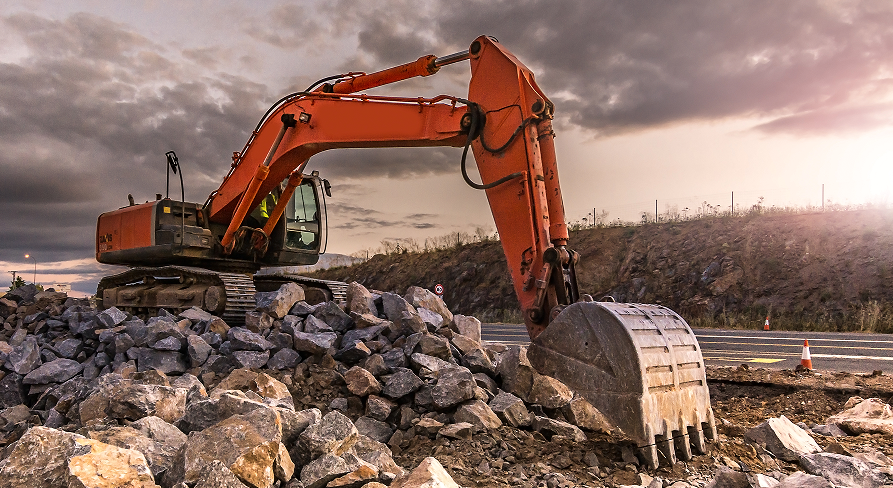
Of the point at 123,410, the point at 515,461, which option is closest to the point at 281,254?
the point at 123,410

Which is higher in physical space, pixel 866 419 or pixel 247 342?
pixel 247 342

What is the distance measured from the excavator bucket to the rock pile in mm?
690

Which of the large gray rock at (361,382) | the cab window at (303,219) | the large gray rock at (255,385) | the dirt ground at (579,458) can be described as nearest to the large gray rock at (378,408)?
the large gray rock at (361,382)

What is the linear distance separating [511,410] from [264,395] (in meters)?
2.03

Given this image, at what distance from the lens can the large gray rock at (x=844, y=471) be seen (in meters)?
4.19

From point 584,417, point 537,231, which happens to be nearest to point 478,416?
point 584,417

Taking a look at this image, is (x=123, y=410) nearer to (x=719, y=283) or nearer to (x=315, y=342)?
(x=315, y=342)

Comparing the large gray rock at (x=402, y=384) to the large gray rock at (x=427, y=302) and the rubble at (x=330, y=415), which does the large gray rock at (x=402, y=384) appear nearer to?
the rubble at (x=330, y=415)

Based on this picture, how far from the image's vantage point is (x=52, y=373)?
6.89m

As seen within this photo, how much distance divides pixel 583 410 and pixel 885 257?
20033 millimetres

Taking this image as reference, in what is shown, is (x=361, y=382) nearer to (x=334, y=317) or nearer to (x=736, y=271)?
(x=334, y=317)

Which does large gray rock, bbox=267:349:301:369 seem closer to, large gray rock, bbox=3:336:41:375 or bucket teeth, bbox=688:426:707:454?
large gray rock, bbox=3:336:41:375

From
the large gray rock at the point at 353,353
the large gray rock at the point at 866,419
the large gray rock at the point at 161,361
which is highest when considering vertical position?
the large gray rock at the point at 353,353

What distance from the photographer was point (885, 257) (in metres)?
20.5
